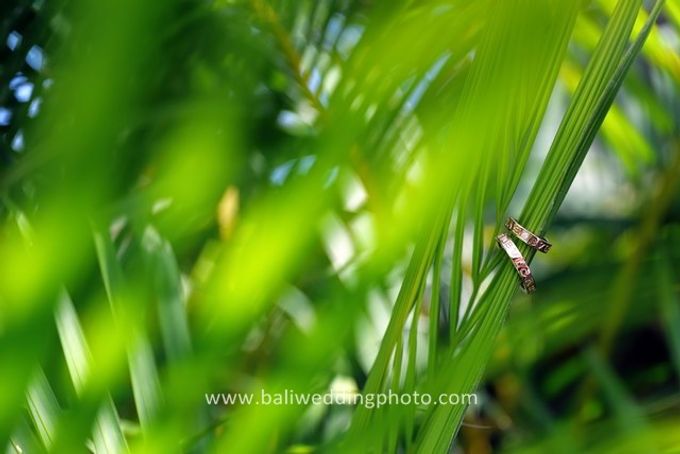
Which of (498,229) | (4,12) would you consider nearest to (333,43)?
(4,12)

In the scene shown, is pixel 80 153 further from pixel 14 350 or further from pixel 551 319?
pixel 551 319


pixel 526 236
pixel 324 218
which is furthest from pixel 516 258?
pixel 324 218

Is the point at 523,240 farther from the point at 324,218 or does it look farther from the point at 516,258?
the point at 324,218
